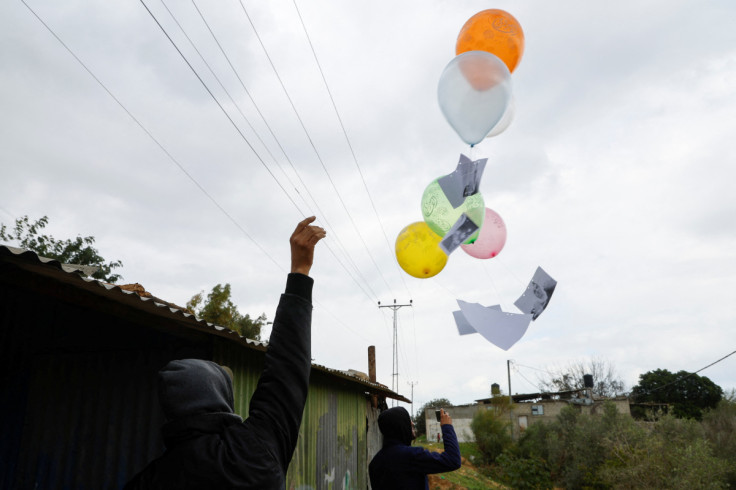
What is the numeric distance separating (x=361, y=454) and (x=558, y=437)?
42.2 ft

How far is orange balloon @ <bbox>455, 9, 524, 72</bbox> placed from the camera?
169 inches

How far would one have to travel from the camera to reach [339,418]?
8.02 m

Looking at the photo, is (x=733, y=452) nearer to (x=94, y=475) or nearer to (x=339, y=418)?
(x=339, y=418)

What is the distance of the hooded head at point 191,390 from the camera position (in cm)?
99

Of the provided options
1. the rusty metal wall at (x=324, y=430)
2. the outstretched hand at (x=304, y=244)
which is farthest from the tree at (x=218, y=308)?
the outstretched hand at (x=304, y=244)

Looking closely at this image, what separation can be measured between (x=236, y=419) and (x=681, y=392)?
38282 millimetres

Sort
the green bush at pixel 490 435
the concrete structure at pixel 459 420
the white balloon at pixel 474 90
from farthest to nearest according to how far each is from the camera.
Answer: the concrete structure at pixel 459 420 → the green bush at pixel 490 435 → the white balloon at pixel 474 90

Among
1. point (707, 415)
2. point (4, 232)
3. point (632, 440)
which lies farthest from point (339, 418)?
point (4, 232)

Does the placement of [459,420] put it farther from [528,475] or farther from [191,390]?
[191,390]

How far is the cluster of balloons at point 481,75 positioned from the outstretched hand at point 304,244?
3077mm

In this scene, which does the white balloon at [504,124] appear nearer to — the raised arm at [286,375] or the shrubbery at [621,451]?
the raised arm at [286,375]

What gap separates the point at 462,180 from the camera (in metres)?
4.21

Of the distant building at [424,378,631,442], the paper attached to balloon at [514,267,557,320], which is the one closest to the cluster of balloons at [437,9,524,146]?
the paper attached to balloon at [514,267,557,320]

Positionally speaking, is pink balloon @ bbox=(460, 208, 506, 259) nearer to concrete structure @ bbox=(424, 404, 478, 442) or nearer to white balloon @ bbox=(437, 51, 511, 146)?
white balloon @ bbox=(437, 51, 511, 146)
